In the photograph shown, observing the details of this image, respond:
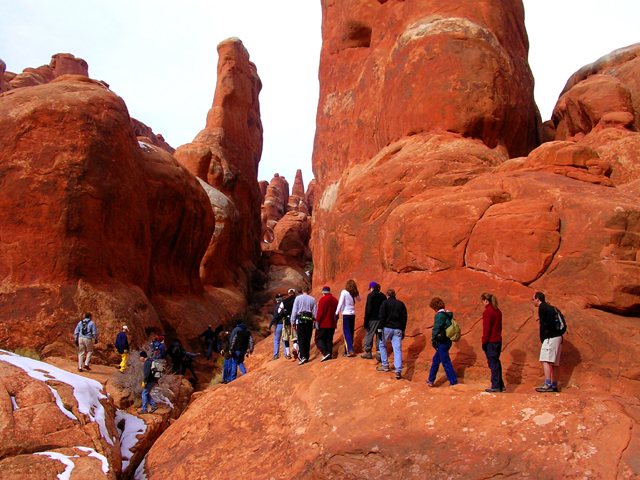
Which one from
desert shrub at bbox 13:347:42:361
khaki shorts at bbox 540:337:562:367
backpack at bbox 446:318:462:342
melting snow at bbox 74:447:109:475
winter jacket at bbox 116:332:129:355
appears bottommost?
melting snow at bbox 74:447:109:475

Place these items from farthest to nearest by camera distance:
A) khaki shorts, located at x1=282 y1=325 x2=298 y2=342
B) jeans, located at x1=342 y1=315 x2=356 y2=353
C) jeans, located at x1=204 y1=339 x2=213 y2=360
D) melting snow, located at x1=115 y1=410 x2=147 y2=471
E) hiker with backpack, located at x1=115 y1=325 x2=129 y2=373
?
jeans, located at x1=204 y1=339 x2=213 y2=360 < hiker with backpack, located at x1=115 y1=325 x2=129 y2=373 < khaki shorts, located at x1=282 y1=325 x2=298 y2=342 < jeans, located at x1=342 y1=315 x2=356 y2=353 < melting snow, located at x1=115 y1=410 x2=147 y2=471

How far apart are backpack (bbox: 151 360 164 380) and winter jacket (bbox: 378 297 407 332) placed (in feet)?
16.5

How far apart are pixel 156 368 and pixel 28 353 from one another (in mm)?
3411

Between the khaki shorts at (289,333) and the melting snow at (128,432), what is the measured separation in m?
3.27

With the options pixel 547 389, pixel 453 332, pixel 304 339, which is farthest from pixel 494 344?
pixel 304 339

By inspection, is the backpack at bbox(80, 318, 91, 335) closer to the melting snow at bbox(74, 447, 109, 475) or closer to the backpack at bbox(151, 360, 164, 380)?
the backpack at bbox(151, 360, 164, 380)

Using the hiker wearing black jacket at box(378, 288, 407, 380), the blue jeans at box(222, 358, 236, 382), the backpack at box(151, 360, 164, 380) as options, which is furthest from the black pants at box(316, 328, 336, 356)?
the backpack at box(151, 360, 164, 380)

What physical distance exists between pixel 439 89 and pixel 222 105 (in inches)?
942

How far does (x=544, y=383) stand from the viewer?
7.91 metres

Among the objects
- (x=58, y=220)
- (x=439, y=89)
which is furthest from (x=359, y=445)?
(x=439, y=89)

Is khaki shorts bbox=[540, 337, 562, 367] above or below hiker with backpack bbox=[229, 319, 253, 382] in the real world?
above

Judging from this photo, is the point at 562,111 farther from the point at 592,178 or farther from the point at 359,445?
the point at 359,445

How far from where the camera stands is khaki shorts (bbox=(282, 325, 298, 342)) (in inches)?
437

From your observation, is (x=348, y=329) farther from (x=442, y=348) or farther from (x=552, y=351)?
(x=552, y=351)
